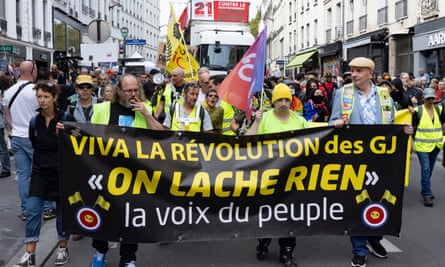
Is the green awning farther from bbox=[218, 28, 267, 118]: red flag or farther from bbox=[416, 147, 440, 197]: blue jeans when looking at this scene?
bbox=[218, 28, 267, 118]: red flag

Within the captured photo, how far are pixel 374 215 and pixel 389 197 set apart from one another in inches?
8.5

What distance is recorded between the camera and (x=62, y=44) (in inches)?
1406

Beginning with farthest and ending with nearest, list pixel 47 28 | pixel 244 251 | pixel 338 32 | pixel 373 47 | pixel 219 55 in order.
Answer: pixel 338 32
pixel 47 28
pixel 373 47
pixel 219 55
pixel 244 251

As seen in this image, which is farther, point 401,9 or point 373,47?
point 373,47

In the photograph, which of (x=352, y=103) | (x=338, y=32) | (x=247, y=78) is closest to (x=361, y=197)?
(x=352, y=103)

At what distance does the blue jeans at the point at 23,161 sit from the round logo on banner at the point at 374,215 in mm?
3317

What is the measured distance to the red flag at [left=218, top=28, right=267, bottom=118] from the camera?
18.0ft

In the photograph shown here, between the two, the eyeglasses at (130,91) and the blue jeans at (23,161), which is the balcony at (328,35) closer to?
the blue jeans at (23,161)

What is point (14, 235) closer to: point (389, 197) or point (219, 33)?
point (389, 197)

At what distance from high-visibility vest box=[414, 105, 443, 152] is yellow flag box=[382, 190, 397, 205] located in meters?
3.07

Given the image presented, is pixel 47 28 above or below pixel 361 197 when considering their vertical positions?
above

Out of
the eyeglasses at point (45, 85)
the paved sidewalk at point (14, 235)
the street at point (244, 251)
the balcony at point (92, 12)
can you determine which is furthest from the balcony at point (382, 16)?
the balcony at point (92, 12)

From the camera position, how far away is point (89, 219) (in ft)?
15.6

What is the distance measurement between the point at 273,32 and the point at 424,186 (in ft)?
180
